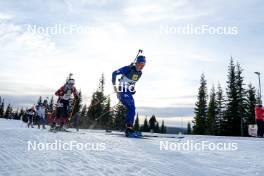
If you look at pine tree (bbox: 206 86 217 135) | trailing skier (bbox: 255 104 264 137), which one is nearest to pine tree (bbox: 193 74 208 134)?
pine tree (bbox: 206 86 217 135)

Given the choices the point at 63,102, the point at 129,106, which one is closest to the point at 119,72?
the point at 129,106

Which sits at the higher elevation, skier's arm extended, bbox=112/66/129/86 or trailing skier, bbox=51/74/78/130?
skier's arm extended, bbox=112/66/129/86

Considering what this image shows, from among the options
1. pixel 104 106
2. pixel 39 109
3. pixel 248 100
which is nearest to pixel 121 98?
pixel 39 109

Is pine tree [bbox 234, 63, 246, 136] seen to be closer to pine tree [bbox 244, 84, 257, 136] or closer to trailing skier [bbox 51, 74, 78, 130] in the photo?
pine tree [bbox 244, 84, 257, 136]

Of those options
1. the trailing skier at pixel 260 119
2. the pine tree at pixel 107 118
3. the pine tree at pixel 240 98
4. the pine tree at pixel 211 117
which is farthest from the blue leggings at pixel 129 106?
the pine tree at pixel 211 117

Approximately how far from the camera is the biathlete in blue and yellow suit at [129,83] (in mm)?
9398

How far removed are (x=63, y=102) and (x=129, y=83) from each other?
3.74 meters

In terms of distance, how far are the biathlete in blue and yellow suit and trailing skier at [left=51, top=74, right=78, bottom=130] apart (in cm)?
338

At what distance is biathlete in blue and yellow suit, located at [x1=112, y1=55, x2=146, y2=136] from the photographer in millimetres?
9398

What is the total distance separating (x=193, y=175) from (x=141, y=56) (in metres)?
6.93

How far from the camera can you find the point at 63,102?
12.4m

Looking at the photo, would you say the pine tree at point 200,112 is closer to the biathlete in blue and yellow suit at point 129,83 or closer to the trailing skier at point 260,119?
the trailing skier at point 260,119

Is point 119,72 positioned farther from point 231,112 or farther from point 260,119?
point 231,112

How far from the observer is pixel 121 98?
952cm
